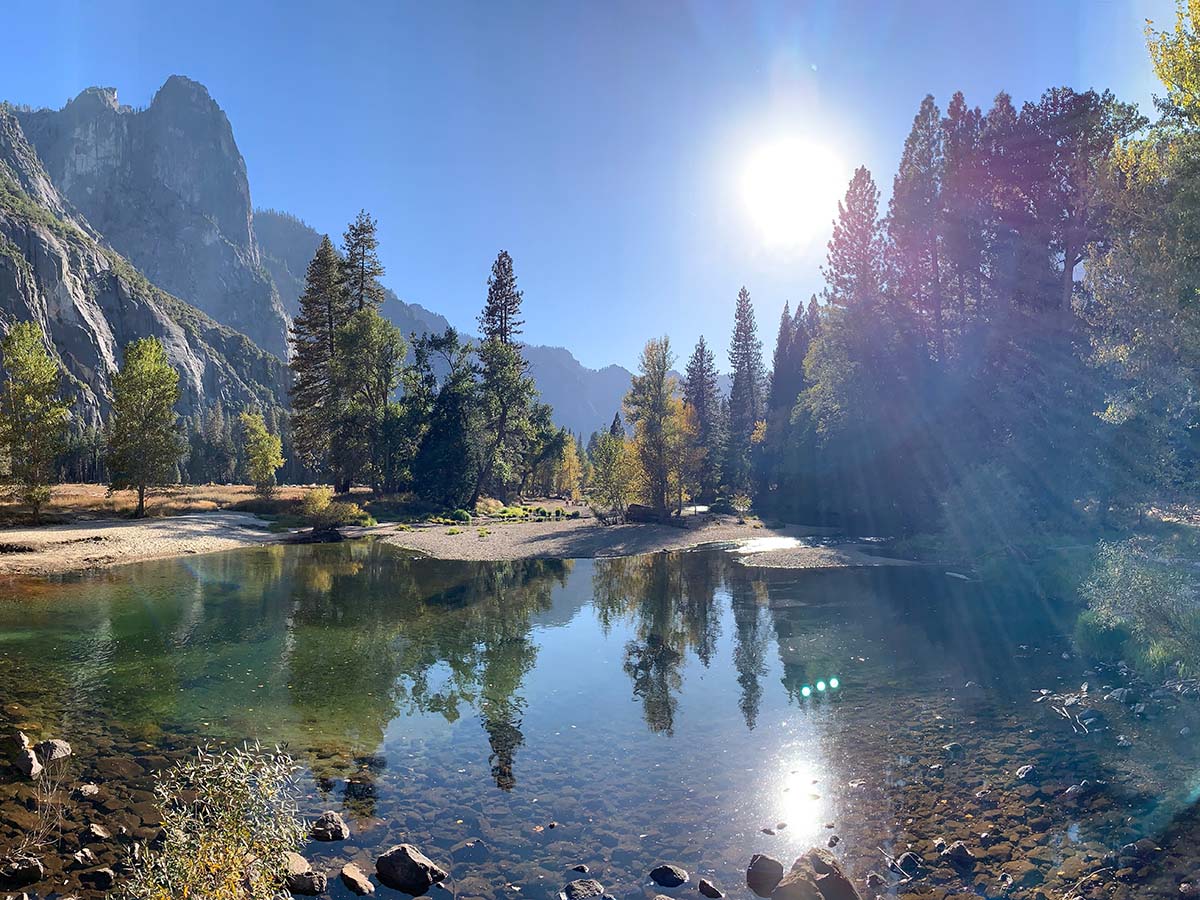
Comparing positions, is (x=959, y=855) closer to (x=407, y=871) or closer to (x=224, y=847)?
(x=407, y=871)

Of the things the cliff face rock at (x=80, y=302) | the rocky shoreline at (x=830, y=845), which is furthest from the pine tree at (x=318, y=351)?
the cliff face rock at (x=80, y=302)

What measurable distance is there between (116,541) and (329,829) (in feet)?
120

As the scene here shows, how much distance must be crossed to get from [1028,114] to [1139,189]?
30222mm

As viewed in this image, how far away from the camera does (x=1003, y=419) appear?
122ft

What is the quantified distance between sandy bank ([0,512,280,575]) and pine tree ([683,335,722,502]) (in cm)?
5570

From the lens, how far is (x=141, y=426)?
43.0 metres

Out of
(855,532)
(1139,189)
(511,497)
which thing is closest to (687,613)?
(1139,189)

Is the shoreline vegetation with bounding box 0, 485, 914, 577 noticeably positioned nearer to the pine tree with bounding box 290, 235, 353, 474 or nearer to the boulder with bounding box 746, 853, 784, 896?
the pine tree with bounding box 290, 235, 353, 474

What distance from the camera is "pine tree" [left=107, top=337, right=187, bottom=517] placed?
42500 millimetres

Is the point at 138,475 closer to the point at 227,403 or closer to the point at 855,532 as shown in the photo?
the point at 855,532

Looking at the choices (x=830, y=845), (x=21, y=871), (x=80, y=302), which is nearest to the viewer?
(x=21, y=871)

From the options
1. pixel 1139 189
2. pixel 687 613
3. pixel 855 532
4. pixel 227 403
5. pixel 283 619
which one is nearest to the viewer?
pixel 1139 189

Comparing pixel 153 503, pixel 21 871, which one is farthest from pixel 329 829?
pixel 153 503

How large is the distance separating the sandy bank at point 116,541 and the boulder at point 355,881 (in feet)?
101
